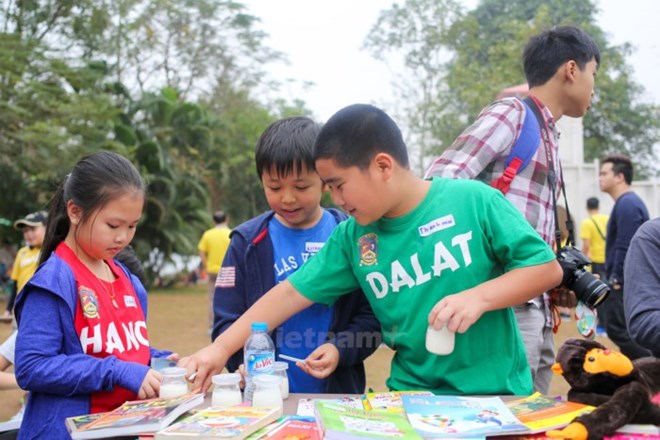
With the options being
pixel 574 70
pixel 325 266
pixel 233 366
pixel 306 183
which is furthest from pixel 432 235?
pixel 574 70

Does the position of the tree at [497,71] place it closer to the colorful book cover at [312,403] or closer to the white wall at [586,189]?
the white wall at [586,189]

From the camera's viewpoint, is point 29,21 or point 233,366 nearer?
point 233,366

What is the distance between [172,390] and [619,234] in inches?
185

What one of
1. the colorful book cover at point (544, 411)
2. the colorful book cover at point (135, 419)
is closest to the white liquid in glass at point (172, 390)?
the colorful book cover at point (135, 419)

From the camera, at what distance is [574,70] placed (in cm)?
256

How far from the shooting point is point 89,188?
6.54 ft

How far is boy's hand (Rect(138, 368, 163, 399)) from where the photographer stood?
1.79 m

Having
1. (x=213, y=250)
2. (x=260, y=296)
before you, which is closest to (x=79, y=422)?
(x=260, y=296)

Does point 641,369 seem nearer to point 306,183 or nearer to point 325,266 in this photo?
point 325,266

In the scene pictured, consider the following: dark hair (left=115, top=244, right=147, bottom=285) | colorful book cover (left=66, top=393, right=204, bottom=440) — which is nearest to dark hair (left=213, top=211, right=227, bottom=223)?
dark hair (left=115, top=244, right=147, bottom=285)

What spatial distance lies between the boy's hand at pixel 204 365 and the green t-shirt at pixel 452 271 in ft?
1.55

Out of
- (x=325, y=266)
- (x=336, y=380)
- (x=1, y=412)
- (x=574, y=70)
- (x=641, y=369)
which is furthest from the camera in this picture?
(x=1, y=412)

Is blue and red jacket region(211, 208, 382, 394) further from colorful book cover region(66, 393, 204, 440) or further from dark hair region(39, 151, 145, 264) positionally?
colorful book cover region(66, 393, 204, 440)

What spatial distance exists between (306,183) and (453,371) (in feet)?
2.59
